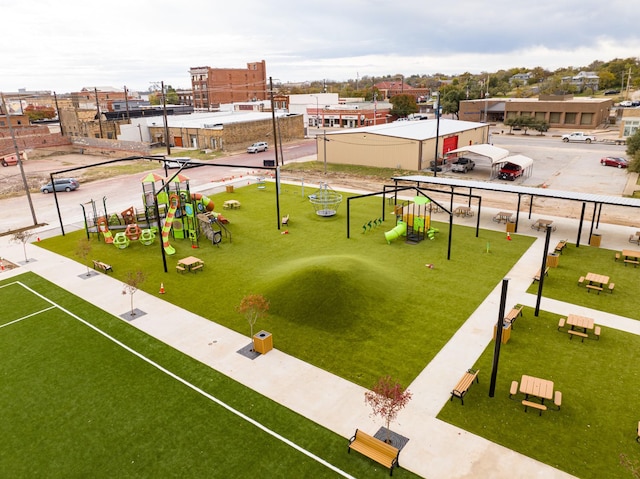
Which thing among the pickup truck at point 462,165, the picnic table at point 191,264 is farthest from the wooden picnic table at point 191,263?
the pickup truck at point 462,165

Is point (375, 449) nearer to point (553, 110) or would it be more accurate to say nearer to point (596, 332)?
point (596, 332)

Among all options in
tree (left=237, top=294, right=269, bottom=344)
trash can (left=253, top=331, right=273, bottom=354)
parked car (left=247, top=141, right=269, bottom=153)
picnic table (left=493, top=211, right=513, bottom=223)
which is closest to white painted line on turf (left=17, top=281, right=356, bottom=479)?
trash can (left=253, top=331, right=273, bottom=354)

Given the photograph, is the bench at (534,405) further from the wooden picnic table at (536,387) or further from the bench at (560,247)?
the bench at (560,247)

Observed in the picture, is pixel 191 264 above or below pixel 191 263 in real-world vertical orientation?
below

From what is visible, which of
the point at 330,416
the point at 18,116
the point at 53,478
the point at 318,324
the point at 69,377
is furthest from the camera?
the point at 18,116

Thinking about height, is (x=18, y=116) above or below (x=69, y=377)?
above

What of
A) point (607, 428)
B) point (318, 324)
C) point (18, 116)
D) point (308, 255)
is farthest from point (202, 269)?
point (18, 116)

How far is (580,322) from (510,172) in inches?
1181

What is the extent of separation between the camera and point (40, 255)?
26.8 metres

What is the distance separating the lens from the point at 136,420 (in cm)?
1295

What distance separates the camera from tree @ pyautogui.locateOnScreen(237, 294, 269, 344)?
16.2 metres

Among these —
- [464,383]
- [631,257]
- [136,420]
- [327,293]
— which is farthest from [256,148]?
[464,383]

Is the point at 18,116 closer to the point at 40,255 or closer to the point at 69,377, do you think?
the point at 40,255

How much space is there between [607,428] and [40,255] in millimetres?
29257
